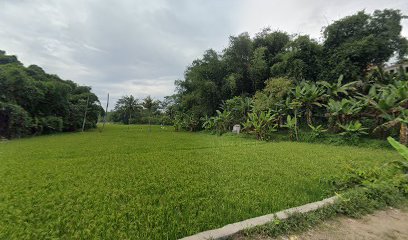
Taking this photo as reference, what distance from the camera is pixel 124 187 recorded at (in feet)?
12.3

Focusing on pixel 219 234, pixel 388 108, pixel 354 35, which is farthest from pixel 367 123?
pixel 219 234

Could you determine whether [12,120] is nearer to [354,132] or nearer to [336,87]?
[354,132]

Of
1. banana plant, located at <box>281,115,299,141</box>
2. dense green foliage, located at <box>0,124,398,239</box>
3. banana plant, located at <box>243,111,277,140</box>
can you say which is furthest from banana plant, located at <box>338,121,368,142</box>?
dense green foliage, located at <box>0,124,398,239</box>

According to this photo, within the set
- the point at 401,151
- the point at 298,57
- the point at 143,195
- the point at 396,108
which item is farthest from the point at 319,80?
the point at 143,195

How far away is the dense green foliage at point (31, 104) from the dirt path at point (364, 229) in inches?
642

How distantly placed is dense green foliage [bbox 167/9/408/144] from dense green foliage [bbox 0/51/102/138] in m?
11.5

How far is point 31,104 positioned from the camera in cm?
1523

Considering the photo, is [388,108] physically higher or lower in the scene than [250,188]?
higher

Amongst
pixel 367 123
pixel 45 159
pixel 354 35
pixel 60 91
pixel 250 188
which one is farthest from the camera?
pixel 60 91

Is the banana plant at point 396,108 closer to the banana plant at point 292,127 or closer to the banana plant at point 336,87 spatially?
the banana plant at point 336,87

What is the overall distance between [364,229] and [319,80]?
47.9 ft

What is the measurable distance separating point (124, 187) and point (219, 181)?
1.82 m

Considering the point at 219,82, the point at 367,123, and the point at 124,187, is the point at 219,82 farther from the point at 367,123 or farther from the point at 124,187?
the point at 124,187

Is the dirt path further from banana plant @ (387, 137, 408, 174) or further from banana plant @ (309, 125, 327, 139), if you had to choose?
banana plant @ (309, 125, 327, 139)
